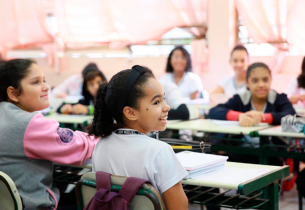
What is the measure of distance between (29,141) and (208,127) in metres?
1.64

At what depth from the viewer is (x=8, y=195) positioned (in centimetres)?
160

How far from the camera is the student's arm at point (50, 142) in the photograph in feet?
5.78

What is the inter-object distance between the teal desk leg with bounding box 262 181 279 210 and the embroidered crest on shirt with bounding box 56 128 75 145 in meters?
0.86

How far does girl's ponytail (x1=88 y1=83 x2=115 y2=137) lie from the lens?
158 cm

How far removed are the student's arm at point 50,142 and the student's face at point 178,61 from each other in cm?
322

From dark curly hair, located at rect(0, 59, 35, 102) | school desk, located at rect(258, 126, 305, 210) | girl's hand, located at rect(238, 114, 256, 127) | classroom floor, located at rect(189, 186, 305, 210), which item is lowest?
classroom floor, located at rect(189, 186, 305, 210)

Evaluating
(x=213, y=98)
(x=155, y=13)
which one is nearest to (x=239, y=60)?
(x=213, y=98)

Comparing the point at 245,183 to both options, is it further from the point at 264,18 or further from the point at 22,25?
the point at 22,25

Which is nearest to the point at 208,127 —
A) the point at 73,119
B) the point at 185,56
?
the point at 73,119

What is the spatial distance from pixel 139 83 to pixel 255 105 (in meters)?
2.01

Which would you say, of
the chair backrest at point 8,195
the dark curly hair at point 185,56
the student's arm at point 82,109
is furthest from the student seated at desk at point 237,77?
the chair backrest at point 8,195

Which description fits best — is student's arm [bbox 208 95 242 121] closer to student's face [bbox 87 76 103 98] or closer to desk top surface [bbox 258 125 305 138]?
desk top surface [bbox 258 125 305 138]

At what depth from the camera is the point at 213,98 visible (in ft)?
14.3

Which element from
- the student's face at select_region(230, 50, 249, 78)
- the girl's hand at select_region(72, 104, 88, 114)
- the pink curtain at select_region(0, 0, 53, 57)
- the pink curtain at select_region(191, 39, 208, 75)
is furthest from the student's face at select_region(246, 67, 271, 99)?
the pink curtain at select_region(0, 0, 53, 57)
